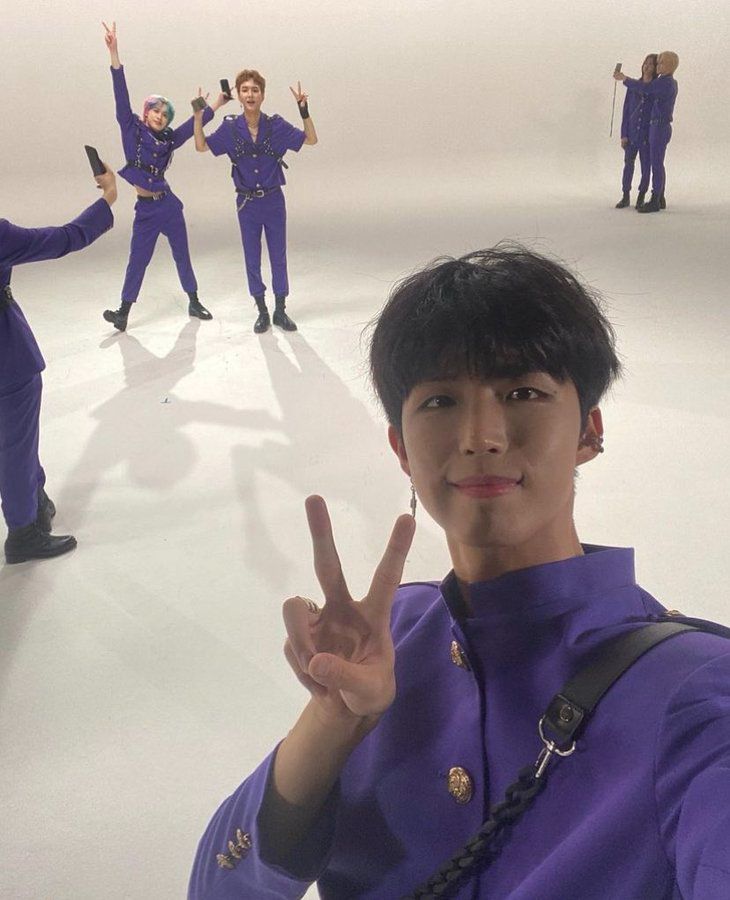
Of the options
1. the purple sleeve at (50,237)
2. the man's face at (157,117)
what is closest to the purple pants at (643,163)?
the man's face at (157,117)

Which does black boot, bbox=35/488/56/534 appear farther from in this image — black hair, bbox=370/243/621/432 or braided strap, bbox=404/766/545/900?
braided strap, bbox=404/766/545/900

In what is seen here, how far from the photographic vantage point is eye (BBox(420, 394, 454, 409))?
2.73 ft

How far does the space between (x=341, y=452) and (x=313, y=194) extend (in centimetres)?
537

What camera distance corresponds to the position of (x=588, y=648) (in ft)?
2.39

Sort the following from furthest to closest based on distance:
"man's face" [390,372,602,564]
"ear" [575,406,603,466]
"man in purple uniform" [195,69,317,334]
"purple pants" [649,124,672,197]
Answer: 1. "purple pants" [649,124,672,197]
2. "man in purple uniform" [195,69,317,334]
3. "ear" [575,406,603,466]
4. "man's face" [390,372,602,564]

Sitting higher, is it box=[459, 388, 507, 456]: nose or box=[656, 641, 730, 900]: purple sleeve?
box=[459, 388, 507, 456]: nose

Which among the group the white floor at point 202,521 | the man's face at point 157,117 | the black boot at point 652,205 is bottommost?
the white floor at point 202,521

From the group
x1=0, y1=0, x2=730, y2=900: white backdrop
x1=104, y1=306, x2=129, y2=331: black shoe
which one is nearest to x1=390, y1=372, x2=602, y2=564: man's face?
x1=0, y1=0, x2=730, y2=900: white backdrop

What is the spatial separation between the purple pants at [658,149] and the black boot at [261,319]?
3.98 m

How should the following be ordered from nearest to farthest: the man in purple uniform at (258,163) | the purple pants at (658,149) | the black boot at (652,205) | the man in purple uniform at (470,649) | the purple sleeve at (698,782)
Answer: the purple sleeve at (698,782) < the man in purple uniform at (470,649) < the man in purple uniform at (258,163) < the purple pants at (658,149) < the black boot at (652,205)

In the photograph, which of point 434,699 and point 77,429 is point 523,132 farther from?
point 434,699

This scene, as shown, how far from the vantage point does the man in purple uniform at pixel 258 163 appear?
4320 mm

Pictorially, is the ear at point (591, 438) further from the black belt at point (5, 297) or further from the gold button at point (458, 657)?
the black belt at point (5, 297)

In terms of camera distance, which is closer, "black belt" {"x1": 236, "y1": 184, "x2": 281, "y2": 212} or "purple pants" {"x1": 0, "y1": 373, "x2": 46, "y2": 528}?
"purple pants" {"x1": 0, "y1": 373, "x2": 46, "y2": 528}
